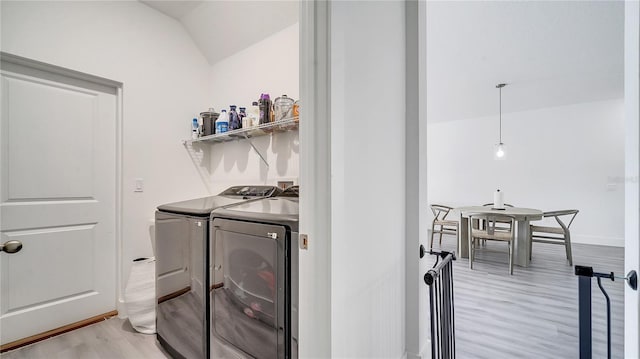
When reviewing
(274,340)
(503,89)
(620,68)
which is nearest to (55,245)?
(274,340)

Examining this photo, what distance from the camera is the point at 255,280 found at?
1.19m

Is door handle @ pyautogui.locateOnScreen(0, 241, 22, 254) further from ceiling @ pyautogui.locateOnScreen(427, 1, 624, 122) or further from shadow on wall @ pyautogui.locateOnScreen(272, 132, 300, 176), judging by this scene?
ceiling @ pyautogui.locateOnScreen(427, 1, 624, 122)

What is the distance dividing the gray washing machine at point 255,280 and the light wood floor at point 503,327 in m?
0.85

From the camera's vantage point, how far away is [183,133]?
2.61m

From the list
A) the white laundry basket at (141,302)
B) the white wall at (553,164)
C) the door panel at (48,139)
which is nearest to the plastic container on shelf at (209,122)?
the door panel at (48,139)

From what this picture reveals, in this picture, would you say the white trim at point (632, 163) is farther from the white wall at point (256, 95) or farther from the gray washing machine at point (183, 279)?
the white wall at point (256, 95)

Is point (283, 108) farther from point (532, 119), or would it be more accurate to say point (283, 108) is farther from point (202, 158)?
point (532, 119)

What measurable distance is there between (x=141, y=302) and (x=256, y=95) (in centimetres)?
182

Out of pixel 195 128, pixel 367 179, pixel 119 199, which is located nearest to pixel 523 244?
pixel 367 179

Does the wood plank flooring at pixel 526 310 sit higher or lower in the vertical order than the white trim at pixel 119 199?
lower

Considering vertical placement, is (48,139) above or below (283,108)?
below

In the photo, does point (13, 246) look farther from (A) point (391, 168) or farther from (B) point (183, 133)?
(A) point (391, 168)

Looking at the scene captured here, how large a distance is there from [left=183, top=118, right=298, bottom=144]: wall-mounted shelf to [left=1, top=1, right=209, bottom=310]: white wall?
0.32m

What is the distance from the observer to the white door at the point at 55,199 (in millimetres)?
1806
